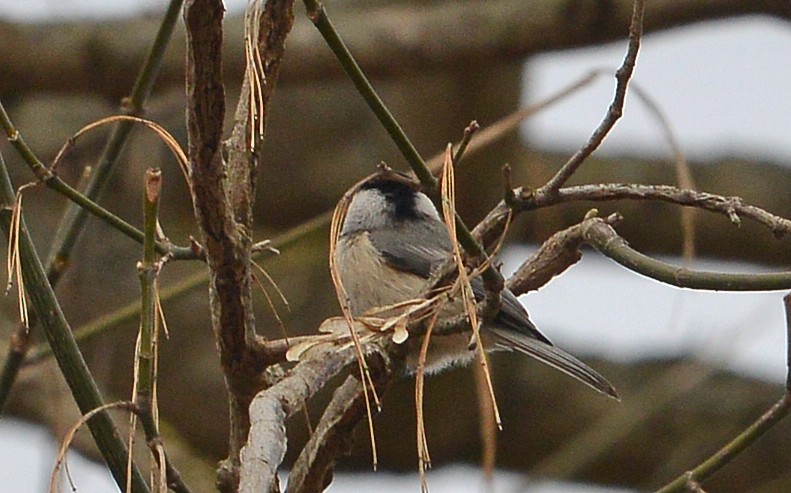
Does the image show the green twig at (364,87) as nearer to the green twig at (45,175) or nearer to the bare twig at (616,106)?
the bare twig at (616,106)

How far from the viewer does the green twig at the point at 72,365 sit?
1146 mm

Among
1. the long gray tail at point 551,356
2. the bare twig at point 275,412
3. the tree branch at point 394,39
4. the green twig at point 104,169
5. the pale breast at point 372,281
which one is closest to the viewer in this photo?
the bare twig at point 275,412

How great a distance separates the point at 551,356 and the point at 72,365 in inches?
43.9

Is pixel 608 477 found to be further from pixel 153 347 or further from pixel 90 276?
pixel 153 347

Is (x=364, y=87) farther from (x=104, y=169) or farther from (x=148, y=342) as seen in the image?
(x=104, y=169)

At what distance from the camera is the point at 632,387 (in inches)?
151

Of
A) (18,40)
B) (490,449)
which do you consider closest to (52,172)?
(490,449)

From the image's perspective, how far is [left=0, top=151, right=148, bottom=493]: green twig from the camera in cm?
115

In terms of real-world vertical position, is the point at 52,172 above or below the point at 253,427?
above

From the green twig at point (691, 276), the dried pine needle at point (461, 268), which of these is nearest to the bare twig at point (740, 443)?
the green twig at point (691, 276)

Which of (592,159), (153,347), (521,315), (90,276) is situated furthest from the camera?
(592,159)

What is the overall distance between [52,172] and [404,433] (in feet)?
8.43

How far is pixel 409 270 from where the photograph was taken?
249 centimetres

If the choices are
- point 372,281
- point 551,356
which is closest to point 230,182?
point 551,356
